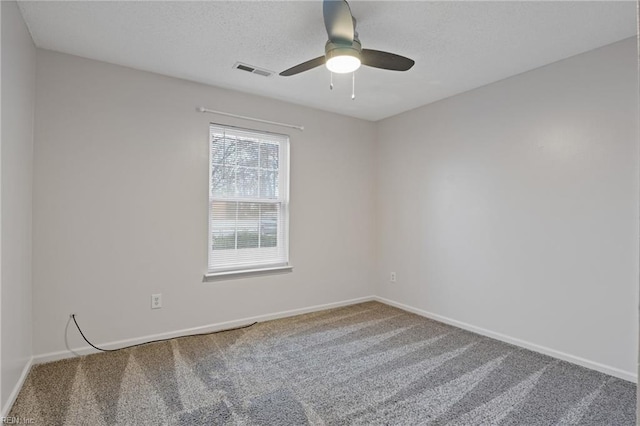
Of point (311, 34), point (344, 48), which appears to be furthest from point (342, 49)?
point (311, 34)

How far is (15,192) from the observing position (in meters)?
2.09

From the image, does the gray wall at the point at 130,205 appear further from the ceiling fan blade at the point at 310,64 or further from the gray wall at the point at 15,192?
the ceiling fan blade at the point at 310,64

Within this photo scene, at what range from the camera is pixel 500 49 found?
2.57 metres

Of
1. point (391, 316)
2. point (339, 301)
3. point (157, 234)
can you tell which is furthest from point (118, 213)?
point (391, 316)

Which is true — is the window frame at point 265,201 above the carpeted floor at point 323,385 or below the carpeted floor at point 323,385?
above

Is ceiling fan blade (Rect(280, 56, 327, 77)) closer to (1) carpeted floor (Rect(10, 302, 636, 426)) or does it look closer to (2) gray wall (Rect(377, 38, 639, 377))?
(2) gray wall (Rect(377, 38, 639, 377))

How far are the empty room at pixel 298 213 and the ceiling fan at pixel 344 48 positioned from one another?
0.04 ft

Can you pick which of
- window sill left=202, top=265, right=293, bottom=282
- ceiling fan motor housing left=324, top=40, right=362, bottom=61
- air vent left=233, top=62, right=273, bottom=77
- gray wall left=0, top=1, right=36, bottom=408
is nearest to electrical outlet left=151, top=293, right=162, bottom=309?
window sill left=202, top=265, right=293, bottom=282

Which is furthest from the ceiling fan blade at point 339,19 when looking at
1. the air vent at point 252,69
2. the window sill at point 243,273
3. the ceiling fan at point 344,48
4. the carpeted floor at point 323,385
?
the window sill at point 243,273

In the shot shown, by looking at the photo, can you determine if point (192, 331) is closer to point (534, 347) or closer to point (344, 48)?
point (344, 48)

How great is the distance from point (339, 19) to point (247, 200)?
7.11 ft

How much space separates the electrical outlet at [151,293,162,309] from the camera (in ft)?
9.88

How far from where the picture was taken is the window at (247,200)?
3.39 metres

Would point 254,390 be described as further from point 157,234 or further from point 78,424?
point 157,234
